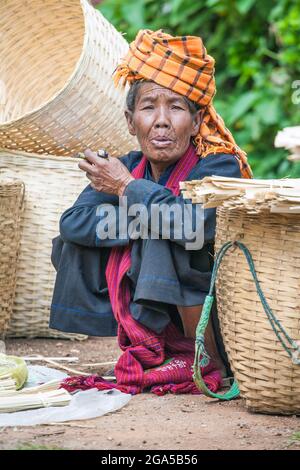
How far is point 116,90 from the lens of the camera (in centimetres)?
469

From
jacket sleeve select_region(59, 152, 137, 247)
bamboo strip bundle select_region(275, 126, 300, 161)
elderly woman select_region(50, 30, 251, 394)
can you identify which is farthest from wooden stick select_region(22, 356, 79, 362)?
bamboo strip bundle select_region(275, 126, 300, 161)

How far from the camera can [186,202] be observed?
3527mm

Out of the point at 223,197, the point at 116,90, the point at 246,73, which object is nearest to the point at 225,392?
the point at 223,197

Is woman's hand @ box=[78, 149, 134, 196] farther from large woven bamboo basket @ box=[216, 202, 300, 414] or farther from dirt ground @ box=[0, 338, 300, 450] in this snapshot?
dirt ground @ box=[0, 338, 300, 450]

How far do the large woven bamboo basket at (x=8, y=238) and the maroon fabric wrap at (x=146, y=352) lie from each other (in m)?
0.79

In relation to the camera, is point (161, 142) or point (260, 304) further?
point (161, 142)

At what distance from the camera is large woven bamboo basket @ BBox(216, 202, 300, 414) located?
3.01 m

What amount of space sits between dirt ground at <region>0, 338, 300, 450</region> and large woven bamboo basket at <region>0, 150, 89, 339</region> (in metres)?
1.23

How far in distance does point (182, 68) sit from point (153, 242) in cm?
68

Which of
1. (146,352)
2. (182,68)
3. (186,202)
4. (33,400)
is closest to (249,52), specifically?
(182,68)

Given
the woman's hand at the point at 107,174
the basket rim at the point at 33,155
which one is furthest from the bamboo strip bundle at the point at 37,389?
the basket rim at the point at 33,155

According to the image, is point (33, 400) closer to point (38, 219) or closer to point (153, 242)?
point (153, 242)

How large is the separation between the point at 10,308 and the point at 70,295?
78 cm

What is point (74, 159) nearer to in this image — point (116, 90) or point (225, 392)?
point (116, 90)
